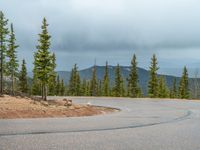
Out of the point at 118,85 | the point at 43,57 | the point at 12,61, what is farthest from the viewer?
the point at 118,85

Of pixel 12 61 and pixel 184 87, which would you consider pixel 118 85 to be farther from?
pixel 12 61

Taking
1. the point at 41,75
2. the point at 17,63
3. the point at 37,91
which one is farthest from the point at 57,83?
the point at 41,75

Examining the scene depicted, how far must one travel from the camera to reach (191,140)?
41.1 ft

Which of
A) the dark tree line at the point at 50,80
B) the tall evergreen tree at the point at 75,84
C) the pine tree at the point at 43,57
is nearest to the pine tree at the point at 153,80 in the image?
the dark tree line at the point at 50,80

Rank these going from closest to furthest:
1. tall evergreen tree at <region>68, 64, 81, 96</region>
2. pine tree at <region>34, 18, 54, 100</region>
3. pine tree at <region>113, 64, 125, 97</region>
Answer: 1. pine tree at <region>34, 18, 54, 100</region>
2. pine tree at <region>113, 64, 125, 97</region>
3. tall evergreen tree at <region>68, 64, 81, 96</region>

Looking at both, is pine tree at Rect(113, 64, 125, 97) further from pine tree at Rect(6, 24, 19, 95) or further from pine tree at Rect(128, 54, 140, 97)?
pine tree at Rect(6, 24, 19, 95)

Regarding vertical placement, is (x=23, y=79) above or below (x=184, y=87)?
above

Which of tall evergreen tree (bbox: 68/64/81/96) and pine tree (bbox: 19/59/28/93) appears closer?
pine tree (bbox: 19/59/28/93)

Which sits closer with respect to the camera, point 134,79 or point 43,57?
point 43,57

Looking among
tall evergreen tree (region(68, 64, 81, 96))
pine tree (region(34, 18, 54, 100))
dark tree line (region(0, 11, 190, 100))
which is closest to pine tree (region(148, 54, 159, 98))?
dark tree line (region(0, 11, 190, 100))

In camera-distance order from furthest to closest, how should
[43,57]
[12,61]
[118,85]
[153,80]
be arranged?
1. [118,85]
2. [153,80]
3. [12,61]
4. [43,57]

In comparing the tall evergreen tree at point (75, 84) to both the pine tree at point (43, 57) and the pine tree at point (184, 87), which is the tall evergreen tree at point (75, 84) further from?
the pine tree at point (43, 57)

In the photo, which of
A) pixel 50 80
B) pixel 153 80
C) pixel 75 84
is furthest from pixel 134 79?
pixel 50 80

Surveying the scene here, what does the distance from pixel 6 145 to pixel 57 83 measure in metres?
92.6
